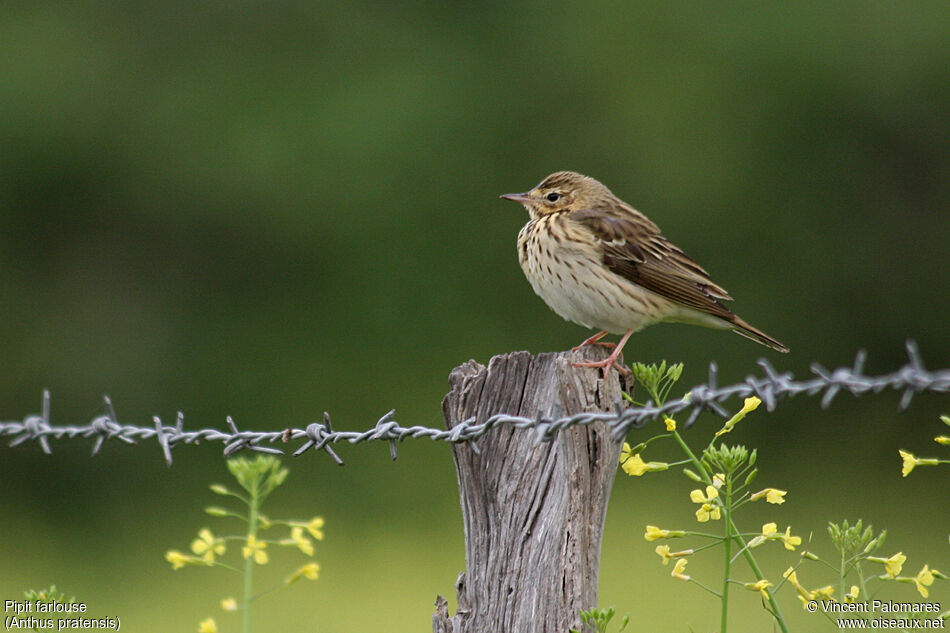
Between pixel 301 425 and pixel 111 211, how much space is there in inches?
163

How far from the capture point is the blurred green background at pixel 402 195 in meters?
14.7

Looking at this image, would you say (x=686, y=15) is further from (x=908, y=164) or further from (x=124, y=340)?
(x=124, y=340)

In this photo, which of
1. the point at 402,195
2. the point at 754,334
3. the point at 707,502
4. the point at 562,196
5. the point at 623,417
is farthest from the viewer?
the point at 402,195

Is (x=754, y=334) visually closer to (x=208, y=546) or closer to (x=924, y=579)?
(x=924, y=579)

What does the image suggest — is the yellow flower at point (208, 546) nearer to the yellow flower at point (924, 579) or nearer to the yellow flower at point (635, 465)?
the yellow flower at point (635, 465)

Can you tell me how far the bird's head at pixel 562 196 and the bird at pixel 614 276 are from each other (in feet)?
0.39

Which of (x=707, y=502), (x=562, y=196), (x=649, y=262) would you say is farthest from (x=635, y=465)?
(x=562, y=196)

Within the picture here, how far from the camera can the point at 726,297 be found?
639 centimetres

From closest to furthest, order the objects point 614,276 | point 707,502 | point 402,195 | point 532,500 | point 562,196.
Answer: point 707,502 < point 532,500 < point 614,276 < point 562,196 < point 402,195

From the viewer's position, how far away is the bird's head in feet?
22.2

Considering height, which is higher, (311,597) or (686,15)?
(686,15)

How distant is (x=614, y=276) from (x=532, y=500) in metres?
2.65

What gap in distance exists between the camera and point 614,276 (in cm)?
618

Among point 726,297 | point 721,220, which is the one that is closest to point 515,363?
point 726,297
